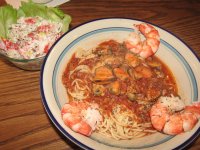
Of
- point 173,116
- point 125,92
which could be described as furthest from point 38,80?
point 173,116

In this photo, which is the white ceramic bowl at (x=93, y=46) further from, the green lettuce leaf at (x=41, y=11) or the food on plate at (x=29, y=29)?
the green lettuce leaf at (x=41, y=11)

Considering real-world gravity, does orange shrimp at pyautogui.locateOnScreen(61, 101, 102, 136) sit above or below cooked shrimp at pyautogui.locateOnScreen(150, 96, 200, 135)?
below

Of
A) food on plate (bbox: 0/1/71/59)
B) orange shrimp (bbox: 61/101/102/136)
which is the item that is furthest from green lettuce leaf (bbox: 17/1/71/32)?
orange shrimp (bbox: 61/101/102/136)

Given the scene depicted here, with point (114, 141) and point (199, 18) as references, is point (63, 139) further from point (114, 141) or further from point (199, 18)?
point (199, 18)

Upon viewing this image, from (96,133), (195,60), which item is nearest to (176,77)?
(195,60)

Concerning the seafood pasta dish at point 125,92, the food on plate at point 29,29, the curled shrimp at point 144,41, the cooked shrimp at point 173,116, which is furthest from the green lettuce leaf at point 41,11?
the cooked shrimp at point 173,116

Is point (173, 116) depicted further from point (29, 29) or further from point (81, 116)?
point (29, 29)

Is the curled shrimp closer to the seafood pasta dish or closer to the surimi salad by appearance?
the seafood pasta dish
